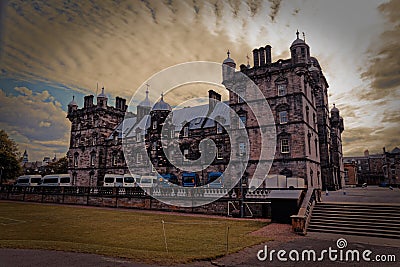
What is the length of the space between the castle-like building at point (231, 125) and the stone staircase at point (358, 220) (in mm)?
11965

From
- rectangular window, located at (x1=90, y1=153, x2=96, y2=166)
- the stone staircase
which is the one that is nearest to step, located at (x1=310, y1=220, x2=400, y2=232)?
the stone staircase

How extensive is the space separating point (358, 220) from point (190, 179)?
2591cm

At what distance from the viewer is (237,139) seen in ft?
116

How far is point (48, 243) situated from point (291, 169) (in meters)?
25.7

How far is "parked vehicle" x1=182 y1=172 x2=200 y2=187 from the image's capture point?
38.7m

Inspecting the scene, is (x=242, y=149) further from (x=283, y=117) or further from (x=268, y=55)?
(x=268, y=55)

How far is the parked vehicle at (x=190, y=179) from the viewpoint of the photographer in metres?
38.7

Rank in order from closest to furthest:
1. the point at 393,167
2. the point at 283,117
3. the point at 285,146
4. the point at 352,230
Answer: the point at 352,230
the point at 285,146
the point at 283,117
the point at 393,167

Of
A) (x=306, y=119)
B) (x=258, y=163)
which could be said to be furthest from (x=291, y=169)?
(x=306, y=119)

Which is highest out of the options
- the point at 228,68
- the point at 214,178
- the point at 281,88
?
the point at 228,68

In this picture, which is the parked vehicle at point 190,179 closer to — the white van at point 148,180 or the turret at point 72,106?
the white van at point 148,180

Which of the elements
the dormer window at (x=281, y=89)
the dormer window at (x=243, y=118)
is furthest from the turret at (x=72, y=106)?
the dormer window at (x=281, y=89)

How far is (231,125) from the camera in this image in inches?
1426

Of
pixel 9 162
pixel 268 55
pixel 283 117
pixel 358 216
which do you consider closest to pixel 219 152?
pixel 283 117
